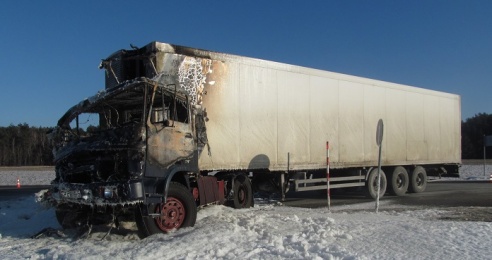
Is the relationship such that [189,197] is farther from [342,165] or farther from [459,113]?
[459,113]

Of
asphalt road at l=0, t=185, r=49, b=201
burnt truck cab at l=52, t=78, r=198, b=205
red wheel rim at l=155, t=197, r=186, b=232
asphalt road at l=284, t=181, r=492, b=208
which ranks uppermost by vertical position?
burnt truck cab at l=52, t=78, r=198, b=205

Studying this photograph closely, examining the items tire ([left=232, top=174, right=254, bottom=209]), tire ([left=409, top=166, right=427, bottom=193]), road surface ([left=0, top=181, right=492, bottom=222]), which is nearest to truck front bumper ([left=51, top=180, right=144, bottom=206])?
tire ([left=232, top=174, right=254, bottom=209])

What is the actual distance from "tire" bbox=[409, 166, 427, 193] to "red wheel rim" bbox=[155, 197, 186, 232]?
1138cm

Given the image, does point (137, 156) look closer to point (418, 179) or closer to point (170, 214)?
point (170, 214)

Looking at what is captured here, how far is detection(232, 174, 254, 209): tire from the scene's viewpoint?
427 inches

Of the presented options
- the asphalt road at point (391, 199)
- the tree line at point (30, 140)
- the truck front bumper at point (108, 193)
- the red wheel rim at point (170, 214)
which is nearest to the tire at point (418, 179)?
the asphalt road at point (391, 199)

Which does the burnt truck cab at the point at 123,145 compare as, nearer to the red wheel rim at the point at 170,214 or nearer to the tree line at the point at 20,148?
the red wheel rim at the point at 170,214

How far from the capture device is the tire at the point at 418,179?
16594 millimetres

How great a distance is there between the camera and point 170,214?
7555 mm

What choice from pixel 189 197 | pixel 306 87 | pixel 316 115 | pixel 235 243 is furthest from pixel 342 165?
pixel 235 243

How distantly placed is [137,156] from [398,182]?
11.7m

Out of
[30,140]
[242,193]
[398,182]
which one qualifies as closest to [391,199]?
[398,182]

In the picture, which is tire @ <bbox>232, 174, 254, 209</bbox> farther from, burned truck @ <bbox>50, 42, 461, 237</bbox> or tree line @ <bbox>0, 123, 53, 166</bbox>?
tree line @ <bbox>0, 123, 53, 166</bbox>

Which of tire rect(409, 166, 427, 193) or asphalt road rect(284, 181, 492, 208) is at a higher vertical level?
tire rect(409, 166, 427, 193)
